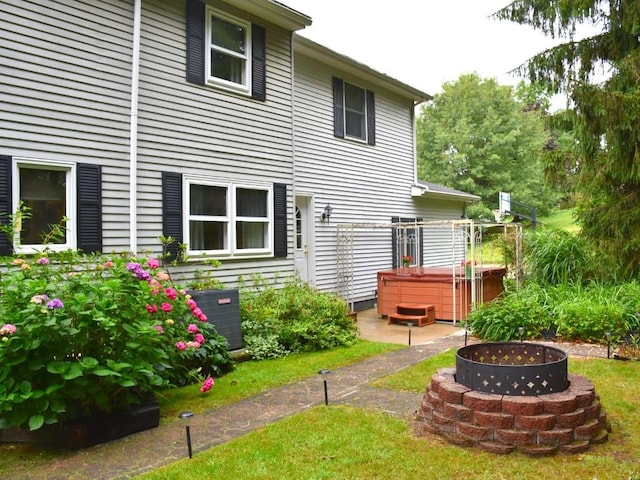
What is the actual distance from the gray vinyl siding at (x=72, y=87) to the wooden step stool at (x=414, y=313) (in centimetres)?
534

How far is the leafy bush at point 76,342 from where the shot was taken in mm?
3611

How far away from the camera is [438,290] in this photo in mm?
9758

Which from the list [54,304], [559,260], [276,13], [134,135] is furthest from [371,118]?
[54,304]

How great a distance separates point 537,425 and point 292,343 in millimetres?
4162

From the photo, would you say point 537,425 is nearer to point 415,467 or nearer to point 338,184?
point 415,467

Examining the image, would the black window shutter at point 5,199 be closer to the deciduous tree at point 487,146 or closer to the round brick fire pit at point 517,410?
the round brick fire pit at point 517,410

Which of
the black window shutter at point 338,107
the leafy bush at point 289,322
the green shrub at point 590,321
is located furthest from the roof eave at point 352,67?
the green shrub at point 590,321

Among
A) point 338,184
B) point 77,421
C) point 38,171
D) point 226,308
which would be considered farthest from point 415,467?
point 338,184

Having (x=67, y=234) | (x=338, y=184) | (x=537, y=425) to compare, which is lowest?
(x=537, y=425)

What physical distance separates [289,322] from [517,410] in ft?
14.2

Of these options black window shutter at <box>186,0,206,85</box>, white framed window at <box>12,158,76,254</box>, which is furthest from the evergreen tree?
white framed window at <box>12,158,76,254</box>

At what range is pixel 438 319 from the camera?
32.3ft

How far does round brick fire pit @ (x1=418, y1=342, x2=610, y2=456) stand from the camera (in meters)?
3.54

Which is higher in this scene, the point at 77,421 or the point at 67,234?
the point at 67,234
